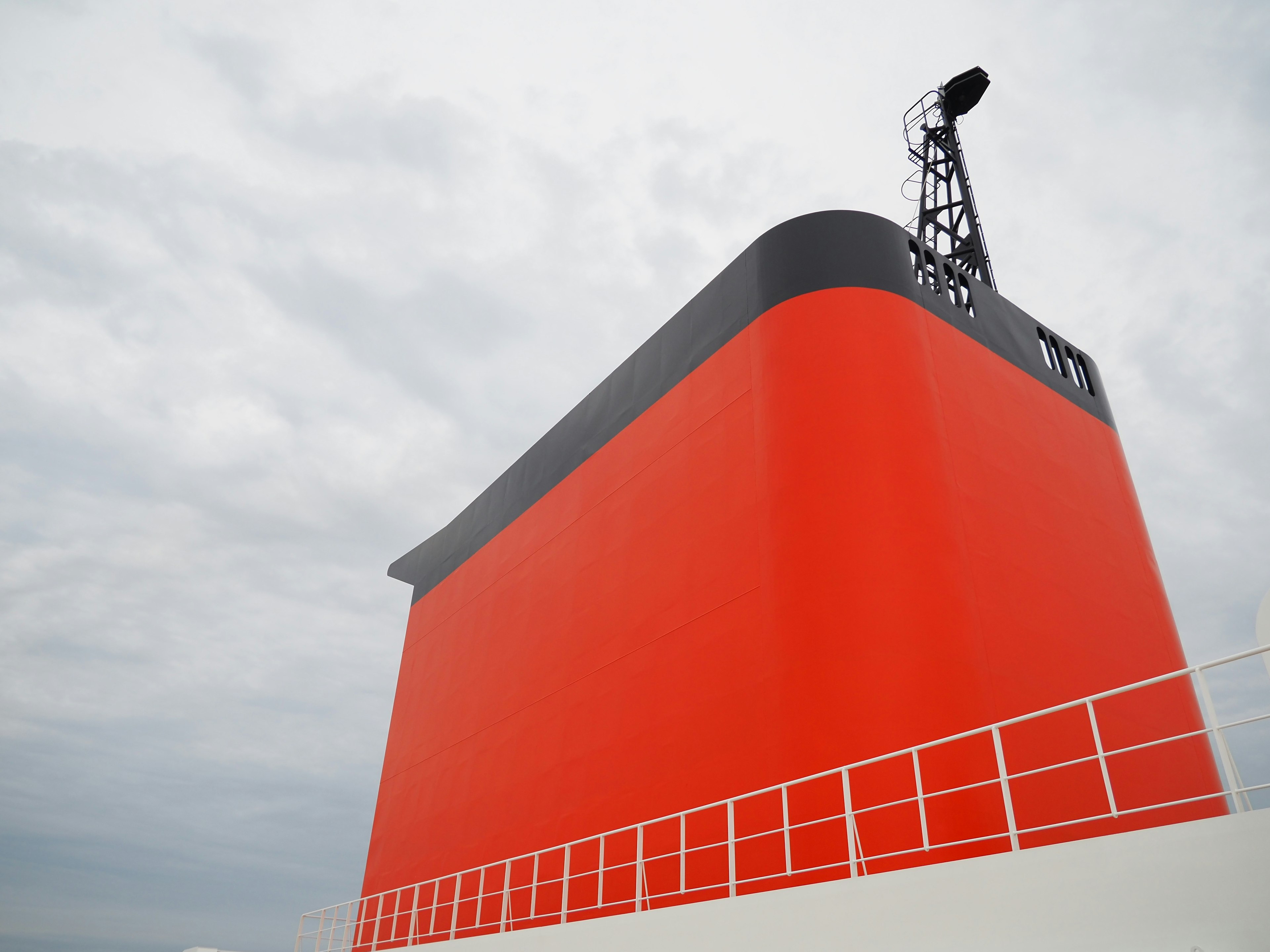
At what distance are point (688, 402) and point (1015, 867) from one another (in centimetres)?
619

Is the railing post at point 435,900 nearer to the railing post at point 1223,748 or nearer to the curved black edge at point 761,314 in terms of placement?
the curved black edge at point 761,314

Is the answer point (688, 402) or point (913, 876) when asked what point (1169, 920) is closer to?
point (913, 876)

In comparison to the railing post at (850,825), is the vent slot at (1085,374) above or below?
above

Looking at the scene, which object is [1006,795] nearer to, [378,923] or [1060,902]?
[1060,902]

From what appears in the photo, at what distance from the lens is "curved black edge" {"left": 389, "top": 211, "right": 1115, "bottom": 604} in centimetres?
816

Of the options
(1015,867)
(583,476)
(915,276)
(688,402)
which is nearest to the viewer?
(1015,867)

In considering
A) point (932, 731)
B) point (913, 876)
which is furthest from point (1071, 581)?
point (913, 876)

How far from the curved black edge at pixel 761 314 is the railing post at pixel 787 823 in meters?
4.57

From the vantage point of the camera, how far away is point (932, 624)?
635 cm

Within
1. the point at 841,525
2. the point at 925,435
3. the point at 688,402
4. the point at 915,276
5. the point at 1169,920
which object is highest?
the point at 915,276

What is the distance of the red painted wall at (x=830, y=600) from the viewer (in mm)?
6289

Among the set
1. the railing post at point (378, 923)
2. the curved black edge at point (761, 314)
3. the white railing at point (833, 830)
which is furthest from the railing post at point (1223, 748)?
the railing post at point (378, 923)

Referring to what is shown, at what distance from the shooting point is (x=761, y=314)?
8273 millimetres

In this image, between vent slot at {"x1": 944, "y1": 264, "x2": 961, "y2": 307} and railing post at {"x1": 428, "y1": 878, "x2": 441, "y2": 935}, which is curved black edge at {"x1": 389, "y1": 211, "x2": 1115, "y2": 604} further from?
railing post at {"x1": 428, "y1": 878, "x2": 441, "y2": 935}
